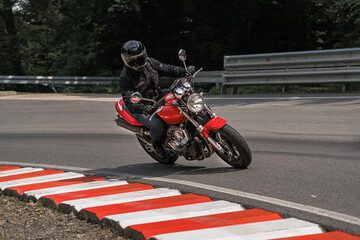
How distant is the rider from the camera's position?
7.05 meters

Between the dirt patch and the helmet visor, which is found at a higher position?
the helmet visor

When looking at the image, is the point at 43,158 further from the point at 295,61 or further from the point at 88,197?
the point at 295,61

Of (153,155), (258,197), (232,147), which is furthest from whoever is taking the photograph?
(153,155)

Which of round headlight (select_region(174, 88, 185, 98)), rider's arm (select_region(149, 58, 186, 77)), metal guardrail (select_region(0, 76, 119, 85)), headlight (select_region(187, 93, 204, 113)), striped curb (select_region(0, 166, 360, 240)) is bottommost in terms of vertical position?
metal guardrail (select_region(0, 76, 119, 85))

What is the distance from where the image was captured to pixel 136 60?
711 cm

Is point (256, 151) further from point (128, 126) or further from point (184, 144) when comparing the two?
point (128, 126)

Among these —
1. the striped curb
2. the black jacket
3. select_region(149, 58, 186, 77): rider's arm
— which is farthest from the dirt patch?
select_region(149, 58, 186, 77): rider's arm

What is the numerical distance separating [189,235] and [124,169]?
11.6ft

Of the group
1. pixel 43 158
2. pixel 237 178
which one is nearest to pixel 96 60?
pixel 43 158

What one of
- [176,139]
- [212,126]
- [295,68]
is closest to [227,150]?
[212,126]

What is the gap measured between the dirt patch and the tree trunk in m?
23.4

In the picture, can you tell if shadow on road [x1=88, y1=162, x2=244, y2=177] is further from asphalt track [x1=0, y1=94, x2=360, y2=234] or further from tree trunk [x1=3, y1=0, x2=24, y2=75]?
tree trunk [x1=3, y1=0, x2=24, y2=75]

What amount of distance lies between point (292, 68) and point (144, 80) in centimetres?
944

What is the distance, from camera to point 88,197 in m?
6.14
